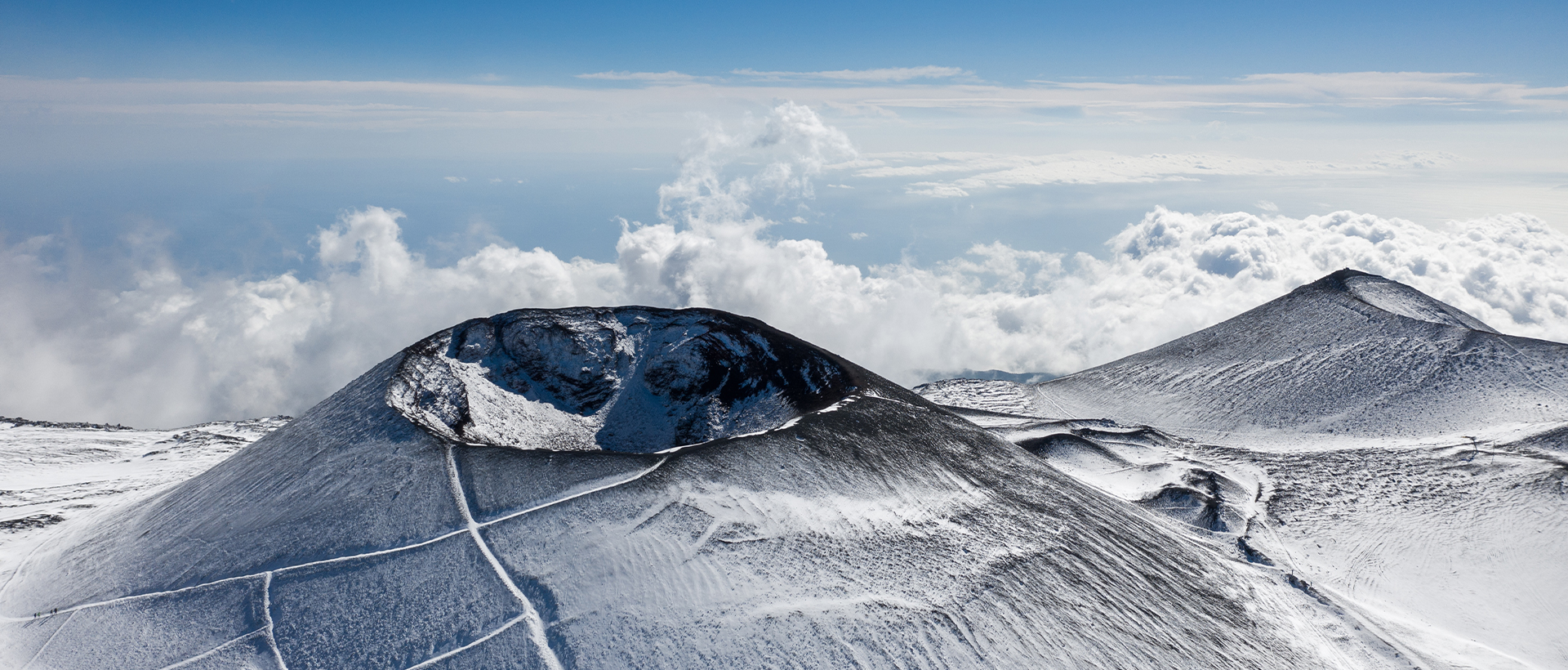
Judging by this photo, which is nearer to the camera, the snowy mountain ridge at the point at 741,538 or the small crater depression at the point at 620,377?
the snowy mountain ridge at the point at 741,538

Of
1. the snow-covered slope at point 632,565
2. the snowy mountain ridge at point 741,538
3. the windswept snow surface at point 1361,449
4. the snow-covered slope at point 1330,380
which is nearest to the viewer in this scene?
the snow-covered slope at point 632,565

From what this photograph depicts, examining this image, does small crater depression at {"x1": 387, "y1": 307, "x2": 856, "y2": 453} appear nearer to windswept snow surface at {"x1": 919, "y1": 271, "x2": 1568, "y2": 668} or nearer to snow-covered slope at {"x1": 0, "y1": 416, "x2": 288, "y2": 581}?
snow-covered slope at {"x1": 0, "y1": 416, "x2": 288, "y2": 581}

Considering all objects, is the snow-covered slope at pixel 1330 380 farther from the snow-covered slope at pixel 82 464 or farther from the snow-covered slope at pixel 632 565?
the snow-covered slope at pixel 82 464

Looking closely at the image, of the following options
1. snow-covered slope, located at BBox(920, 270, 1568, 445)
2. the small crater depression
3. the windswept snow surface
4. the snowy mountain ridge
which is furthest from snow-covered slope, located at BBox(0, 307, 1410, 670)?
snow-covered slope, located at BBox(920, 270, 1568, 445)

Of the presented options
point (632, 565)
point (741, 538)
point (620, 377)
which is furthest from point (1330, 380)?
point (632, 565)

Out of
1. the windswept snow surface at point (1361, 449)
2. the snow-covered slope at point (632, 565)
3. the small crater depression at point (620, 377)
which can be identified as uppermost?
the small crater depression at point (620, 377)

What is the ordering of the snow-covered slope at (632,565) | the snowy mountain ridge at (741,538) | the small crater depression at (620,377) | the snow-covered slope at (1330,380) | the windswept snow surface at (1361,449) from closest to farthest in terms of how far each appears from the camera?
the snow-covered slope at (632,565), the snowy mountain ridge at (741,538), the windswept snow surface at (1361,449), the small crater depression at (620,377), the snow-covered slope at (1330,380)

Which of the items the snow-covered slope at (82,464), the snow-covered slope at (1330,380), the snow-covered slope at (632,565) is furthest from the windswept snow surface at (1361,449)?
the snow-covered slope at (82,464)

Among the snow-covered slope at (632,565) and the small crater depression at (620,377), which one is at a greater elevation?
the small crater depression at (620,377)
